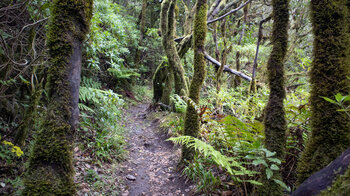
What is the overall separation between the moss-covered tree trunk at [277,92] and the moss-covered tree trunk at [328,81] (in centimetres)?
31

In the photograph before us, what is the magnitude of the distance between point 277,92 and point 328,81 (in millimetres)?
522

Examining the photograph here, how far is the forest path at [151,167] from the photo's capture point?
151 inches

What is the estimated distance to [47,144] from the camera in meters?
1.97

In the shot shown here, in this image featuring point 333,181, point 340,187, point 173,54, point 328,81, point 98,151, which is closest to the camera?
point 340,187

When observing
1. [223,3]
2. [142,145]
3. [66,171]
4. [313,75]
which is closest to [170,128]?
[142,145]

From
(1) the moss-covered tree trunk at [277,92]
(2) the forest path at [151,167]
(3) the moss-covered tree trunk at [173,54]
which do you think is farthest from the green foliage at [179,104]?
(1) the moss-covered tree trunk at [277,92]

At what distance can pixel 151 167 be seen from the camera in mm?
4969

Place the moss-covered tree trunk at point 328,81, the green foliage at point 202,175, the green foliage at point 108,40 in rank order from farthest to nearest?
the green foliage at point 108,40 → the green foliage at point 202,175 → the moss-covered tree trunk at point 328,81

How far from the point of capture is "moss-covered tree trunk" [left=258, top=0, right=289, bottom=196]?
7.42 feet

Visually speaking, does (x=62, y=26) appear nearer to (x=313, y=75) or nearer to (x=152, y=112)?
(x=313, y=75)

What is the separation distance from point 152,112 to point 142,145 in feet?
12.3

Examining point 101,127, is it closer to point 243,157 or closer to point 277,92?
point 243,157

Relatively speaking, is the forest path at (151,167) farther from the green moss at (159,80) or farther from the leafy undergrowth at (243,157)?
the green moss at (159,80)

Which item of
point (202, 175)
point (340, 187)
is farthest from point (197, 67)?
point (340, 187)
